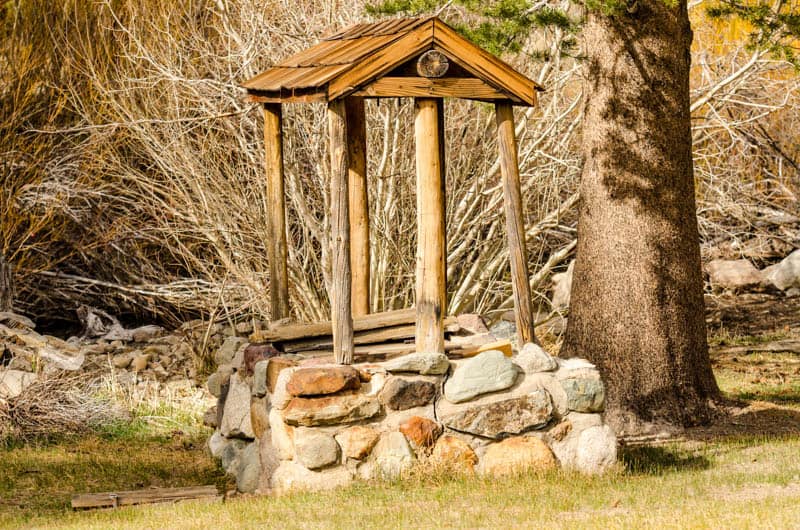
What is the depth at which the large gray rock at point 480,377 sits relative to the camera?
6336 mm

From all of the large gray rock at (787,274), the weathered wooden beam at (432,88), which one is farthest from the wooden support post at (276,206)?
the large gray rock at (787,274)

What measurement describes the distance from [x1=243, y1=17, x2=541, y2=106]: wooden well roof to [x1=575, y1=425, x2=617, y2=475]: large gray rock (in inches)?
75.0

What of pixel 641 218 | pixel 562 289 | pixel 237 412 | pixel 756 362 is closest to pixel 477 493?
pixel 237 412

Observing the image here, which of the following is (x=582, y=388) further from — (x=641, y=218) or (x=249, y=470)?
(x=249, y=470)

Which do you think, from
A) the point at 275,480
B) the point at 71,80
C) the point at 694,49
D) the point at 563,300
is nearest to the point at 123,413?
the point at 275,480

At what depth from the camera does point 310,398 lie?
20.3ft

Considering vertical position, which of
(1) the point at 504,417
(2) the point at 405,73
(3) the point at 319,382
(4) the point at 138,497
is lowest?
(4) the point at 138,497

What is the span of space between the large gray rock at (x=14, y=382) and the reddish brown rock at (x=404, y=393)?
11.5ft

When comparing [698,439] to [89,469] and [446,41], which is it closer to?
[446,41]

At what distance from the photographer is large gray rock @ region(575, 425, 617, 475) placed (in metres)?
6.34

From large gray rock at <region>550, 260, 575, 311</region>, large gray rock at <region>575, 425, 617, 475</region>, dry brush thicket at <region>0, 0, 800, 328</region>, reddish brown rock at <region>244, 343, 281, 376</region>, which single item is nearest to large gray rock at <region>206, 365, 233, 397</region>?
reddish brown rock at <region>244, 343, 281, 376</region>

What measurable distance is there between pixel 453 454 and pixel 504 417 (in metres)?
0.35

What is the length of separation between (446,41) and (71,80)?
21.4 ft

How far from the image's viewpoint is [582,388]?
21.3ft
